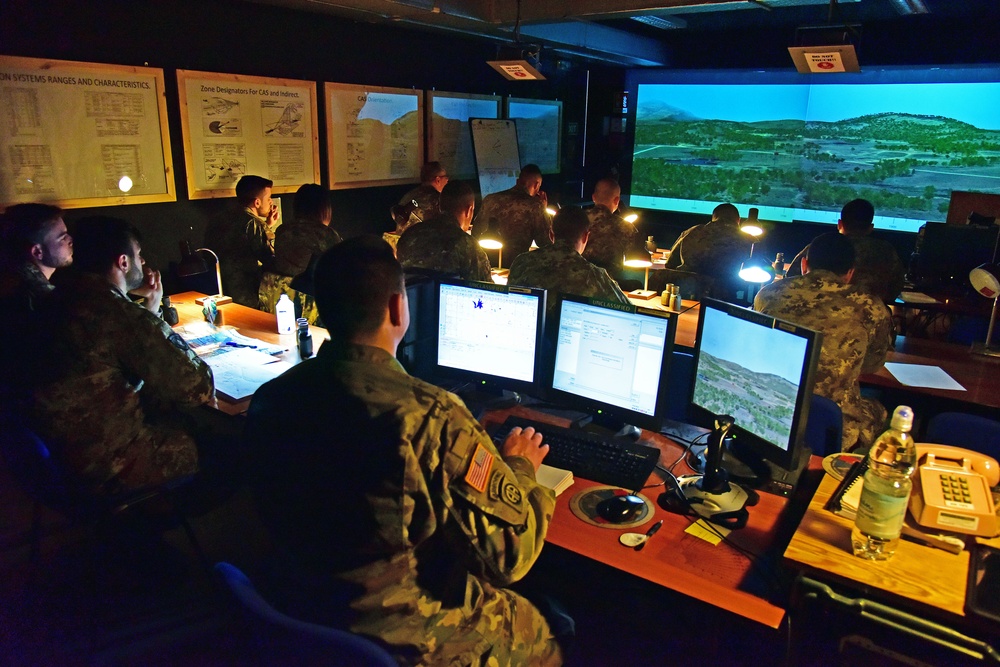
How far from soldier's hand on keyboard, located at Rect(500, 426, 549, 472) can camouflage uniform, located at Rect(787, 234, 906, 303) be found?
3111 millimetres

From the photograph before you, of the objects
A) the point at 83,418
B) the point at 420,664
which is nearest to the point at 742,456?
the point at 420,664

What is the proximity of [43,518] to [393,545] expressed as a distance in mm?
2511

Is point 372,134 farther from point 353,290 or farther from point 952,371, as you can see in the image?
point 353,290

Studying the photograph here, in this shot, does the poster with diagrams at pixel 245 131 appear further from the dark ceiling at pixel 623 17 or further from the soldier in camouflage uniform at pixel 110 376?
the soldier in camouflage uniform at pixel 110 376

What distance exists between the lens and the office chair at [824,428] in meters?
2.04

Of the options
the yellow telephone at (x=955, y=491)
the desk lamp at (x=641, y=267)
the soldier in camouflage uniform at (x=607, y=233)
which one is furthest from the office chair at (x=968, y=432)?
the soldier in camouflage uniform at (x=607, y=233)

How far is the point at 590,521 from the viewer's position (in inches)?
64.3

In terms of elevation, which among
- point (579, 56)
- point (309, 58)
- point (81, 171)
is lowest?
point (81, 171)

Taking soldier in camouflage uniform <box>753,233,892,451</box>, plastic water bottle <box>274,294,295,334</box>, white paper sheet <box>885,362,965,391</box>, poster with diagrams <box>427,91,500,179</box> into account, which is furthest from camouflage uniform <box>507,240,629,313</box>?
poster with diagrams <box>427,91,500,179</box>

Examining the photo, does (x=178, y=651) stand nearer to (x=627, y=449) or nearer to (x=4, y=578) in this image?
(x=4, y=578)

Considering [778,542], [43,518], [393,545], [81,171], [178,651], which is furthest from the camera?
[81,171]

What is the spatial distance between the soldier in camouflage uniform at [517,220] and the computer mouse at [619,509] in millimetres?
4032

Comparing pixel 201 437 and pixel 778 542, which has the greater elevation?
pixel 778 542

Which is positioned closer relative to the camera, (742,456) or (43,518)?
(742,456)
